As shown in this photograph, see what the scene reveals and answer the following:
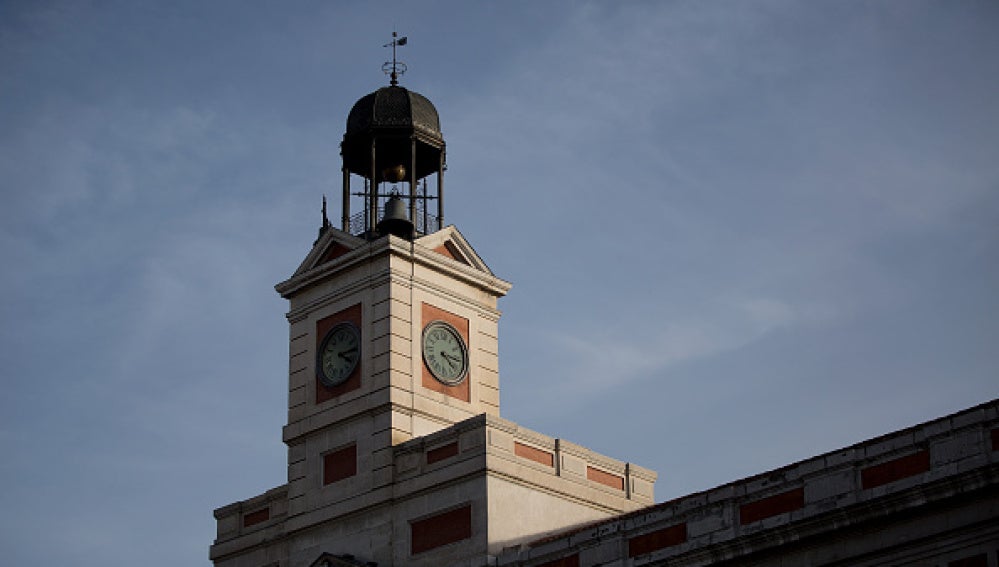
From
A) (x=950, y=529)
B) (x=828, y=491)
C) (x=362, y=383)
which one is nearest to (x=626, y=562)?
(x=828, y=491)

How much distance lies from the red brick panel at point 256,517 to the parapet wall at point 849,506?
15506 mm

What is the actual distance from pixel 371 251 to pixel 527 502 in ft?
33.2

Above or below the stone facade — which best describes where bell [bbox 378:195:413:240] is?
above

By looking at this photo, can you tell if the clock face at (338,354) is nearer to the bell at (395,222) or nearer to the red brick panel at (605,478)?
the bell at (395,222)

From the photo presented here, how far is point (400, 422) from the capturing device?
55562mm

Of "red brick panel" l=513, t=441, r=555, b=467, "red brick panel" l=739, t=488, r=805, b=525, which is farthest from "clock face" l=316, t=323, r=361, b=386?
"red brick panel" l=739, t=488, r=805, b=525

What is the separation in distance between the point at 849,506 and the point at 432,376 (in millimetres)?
20098

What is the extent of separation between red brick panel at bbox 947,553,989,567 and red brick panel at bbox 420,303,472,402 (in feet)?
73.7

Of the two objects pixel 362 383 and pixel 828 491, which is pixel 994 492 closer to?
pixel 828 491

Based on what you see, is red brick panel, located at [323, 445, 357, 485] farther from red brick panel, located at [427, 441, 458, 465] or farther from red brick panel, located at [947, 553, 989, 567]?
red brick panel, located at [947, 553, 989, 567]

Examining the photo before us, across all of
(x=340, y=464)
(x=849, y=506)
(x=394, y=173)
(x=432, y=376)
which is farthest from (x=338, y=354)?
(x=849, y=506)

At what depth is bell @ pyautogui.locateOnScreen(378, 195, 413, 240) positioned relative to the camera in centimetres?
6131

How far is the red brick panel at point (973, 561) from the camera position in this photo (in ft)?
123

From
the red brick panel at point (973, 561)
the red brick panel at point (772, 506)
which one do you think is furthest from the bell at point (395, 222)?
the red brick panel at point (973, 561)
